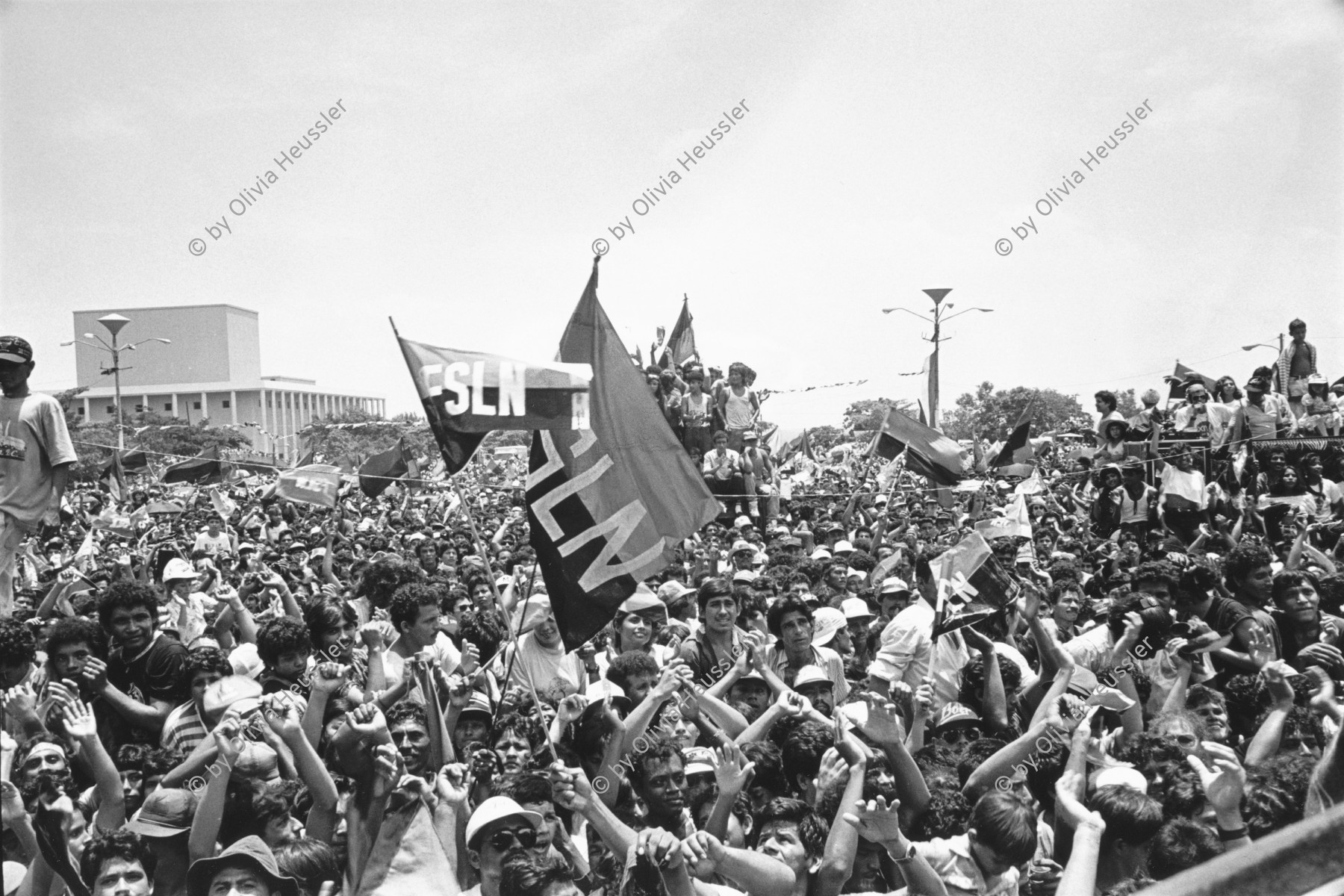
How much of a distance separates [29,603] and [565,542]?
18.5 ft

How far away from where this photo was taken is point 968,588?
18.5 feet

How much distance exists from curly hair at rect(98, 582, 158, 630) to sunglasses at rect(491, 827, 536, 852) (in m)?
2.77

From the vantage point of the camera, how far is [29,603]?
8.37 m

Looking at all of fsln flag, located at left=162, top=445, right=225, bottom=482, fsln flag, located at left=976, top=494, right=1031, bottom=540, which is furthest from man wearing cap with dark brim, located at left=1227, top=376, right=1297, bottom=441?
fsln flag, located at left=162, top=445, right=225, bottom=482

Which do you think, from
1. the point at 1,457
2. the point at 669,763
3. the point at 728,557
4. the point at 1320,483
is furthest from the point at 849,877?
the point at 1320,483

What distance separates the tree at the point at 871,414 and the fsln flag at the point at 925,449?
0.29 m

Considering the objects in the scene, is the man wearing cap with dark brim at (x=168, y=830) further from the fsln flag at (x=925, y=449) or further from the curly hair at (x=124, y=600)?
the fsln flag at (x=925, y=449)

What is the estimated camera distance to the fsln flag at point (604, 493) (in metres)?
4.63

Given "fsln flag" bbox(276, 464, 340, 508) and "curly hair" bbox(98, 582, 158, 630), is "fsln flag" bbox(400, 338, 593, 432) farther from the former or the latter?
"fsln flag" bbox(276, 464, 340, 508)

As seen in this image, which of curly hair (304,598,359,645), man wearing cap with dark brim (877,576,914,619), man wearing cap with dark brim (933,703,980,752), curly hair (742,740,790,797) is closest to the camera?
curly hair (742,740,790,797)

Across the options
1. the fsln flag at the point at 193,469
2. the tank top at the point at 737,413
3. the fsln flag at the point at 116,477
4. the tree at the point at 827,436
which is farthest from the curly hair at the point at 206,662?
the tree at the point at 827,436

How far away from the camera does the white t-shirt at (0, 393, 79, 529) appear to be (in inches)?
206

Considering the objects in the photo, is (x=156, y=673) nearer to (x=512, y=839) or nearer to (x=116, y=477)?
(x=512, y=839)

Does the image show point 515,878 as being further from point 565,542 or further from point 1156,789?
point 1156,789
